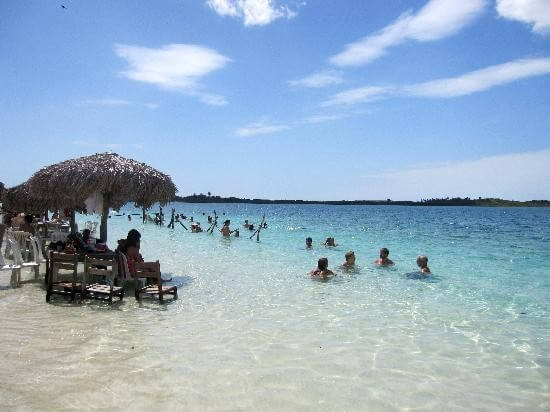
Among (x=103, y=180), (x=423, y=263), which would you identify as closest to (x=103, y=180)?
(x=103, y=180)

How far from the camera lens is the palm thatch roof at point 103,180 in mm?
10516

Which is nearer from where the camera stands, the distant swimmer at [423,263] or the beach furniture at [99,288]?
the beach furniture at [99,288]

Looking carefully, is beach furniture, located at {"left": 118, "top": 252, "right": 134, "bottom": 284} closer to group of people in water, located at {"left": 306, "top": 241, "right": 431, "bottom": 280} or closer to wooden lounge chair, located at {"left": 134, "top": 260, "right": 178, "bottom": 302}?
wooden lounge chair, located at {"left": 134, "top": 260, "right": 178, "bottom": 302}

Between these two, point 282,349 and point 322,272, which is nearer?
point 282,349

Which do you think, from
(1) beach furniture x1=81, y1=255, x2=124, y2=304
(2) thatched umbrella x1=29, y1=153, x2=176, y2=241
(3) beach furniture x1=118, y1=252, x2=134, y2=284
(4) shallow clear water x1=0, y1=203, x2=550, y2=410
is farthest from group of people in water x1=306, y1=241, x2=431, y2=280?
(1) beach furniture x1=81, y1=255, x2=124, y2=304

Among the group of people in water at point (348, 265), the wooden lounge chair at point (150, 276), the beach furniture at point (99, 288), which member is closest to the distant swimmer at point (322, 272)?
the group of people in water at point (348, 265)

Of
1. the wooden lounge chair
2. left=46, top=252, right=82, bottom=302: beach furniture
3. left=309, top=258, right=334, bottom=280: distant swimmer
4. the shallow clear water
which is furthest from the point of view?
left=309, top=258, right=334, bottom=280: distant swimmer

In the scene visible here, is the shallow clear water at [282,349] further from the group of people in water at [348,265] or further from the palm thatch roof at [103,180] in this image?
the palm thatch roof at [103,180]

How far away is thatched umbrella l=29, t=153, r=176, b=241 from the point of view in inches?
414

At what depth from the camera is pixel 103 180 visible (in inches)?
412

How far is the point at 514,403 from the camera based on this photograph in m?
4.78

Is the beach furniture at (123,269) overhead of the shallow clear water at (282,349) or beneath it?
overhead

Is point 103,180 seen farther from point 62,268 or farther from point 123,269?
point 62,268

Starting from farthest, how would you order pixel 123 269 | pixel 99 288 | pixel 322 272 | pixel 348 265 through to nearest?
pixel 348 265 → pixel 322 272 → pixel 123 269 → pixel 99 288
